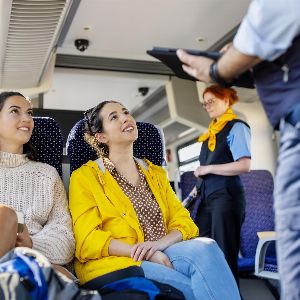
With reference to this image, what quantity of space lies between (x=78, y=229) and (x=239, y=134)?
1248 mm

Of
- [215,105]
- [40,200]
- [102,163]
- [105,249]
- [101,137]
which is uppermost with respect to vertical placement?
[215,105]

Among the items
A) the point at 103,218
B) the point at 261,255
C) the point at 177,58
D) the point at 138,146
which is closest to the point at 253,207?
the point at 261,255

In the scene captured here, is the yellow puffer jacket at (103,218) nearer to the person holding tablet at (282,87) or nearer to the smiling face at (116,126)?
the smiling face at (116,126)

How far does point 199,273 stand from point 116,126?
2.59 ft

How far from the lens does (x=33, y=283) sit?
1.24 meters

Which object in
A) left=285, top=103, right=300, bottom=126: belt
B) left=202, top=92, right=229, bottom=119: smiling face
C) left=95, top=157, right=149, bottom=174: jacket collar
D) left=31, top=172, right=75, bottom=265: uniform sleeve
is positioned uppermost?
left=202, top=92, right=229, bottom=119: smiling face

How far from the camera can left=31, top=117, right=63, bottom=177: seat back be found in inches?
82.3

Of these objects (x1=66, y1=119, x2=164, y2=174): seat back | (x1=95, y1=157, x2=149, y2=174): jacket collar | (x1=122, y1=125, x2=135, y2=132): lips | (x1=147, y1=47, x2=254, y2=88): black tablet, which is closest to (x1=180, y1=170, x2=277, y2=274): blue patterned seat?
(x1=66, y1=119, x2=164, y2=174): seat back

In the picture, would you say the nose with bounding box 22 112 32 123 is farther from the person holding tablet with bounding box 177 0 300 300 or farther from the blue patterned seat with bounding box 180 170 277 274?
the blue patterned seat with bounding box 180 170 277 274

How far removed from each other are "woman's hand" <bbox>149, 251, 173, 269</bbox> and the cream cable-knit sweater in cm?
31

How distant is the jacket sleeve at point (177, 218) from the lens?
77.7 inches

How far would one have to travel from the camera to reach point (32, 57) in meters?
5.78

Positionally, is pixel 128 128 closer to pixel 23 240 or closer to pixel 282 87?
pixel 23 240

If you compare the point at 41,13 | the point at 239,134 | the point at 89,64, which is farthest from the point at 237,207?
the point at 89,64
